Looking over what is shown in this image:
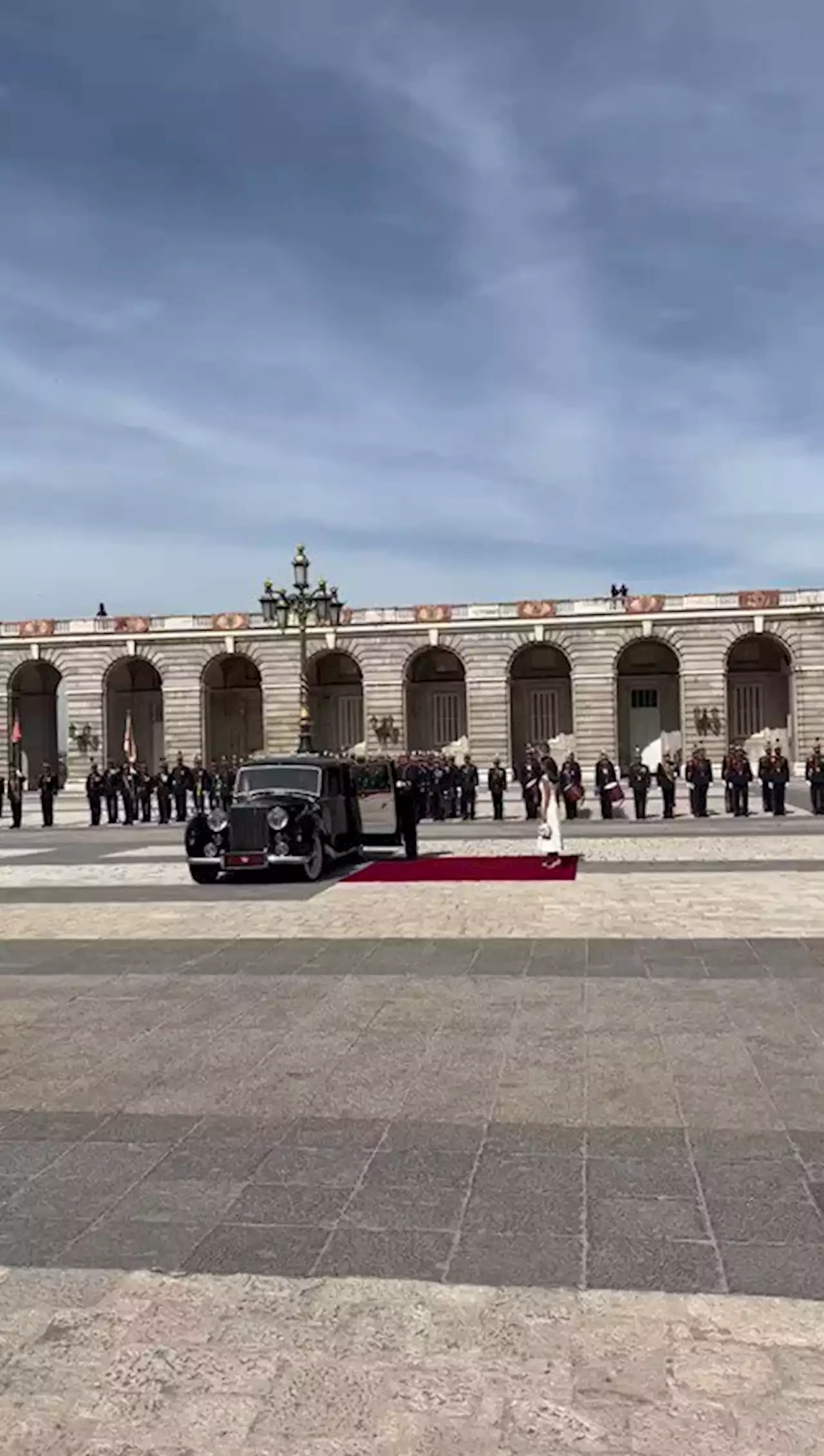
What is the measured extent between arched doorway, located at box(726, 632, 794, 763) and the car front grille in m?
41.2

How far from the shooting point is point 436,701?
187 feet

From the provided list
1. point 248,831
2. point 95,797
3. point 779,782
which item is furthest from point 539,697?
point 248,831

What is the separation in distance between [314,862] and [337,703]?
42.9 meters

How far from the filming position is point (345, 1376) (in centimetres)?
308

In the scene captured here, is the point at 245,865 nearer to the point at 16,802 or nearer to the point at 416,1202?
the point at 416,1202

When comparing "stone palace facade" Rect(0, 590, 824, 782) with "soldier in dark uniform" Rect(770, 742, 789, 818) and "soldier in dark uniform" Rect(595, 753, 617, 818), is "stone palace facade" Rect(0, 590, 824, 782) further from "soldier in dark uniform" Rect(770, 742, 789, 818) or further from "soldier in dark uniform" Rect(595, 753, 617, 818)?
"soldier in dark uniform" Rect(770, 742, 789, 818)

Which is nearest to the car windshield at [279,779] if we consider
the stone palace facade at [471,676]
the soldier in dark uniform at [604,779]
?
the soldier in dark uniform at [604,779]

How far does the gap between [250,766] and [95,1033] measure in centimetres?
1034

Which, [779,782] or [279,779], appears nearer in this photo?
[279,779]

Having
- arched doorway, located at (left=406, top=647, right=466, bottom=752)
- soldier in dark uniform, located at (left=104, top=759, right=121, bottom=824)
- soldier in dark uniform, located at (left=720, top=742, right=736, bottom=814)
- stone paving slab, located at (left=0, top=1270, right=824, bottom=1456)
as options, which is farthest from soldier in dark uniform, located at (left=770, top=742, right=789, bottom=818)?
arched doorway, located at (left=406, top=647, right=466, bottom=752)

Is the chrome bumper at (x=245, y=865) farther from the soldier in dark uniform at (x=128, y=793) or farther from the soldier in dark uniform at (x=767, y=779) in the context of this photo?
the soldier in dark uniform at (x=128, y=793)

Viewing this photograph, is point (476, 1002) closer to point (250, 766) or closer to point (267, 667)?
point (250, 766)

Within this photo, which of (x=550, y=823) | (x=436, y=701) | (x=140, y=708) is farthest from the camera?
(x=140, y=708)

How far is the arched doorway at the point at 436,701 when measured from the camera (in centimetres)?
5656
